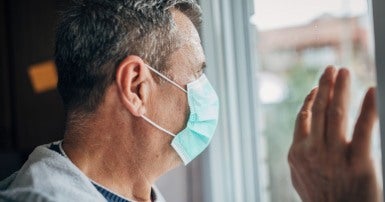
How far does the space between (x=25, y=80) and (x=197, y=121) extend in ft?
4.04

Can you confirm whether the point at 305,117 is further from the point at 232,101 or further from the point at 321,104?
the point at 232,101

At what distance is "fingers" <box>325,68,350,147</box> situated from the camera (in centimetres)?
96

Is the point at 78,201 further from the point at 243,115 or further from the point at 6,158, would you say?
the point at 6,158

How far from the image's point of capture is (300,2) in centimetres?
124

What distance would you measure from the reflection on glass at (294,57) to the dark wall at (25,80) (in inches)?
37.9

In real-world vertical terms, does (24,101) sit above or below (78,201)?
above

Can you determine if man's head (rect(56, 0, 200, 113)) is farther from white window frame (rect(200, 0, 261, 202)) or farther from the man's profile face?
white window frame (rect(200, 0, 261, 202))

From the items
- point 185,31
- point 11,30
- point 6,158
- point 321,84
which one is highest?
point 11,30

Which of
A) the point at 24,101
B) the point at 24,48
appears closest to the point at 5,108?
the point at 24,101

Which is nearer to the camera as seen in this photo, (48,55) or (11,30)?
(48,55)

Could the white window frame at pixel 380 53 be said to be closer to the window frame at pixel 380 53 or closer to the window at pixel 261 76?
the window frame at pixel 380 53

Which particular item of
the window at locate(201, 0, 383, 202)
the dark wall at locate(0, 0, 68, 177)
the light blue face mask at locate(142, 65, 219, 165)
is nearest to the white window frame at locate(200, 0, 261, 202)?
the window at locate(201, 0, 383, 202)

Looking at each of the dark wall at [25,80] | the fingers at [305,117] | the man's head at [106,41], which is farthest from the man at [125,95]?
the dark wall at [25,80]

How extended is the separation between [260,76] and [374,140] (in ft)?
1.60
